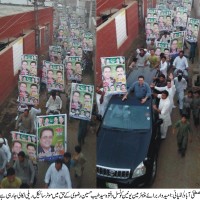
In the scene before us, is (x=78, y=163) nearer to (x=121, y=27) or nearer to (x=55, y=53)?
(x=55, y=53)

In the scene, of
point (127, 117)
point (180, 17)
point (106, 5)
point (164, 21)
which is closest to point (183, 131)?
point (127, 117)

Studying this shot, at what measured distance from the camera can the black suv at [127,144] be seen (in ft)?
17.2

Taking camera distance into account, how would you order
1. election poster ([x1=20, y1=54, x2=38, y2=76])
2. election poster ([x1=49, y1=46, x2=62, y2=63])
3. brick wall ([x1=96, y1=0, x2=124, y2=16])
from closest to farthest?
election poster ([x1=20, y1=54, x2=38, y2=76])
election poster ([x1=49, y1=46, x2=62, y2=63])
brick wall ([x1=96, y1=0, x2=124, y2=16])

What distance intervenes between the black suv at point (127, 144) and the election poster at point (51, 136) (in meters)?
0.68

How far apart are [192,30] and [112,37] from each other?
3.09 m

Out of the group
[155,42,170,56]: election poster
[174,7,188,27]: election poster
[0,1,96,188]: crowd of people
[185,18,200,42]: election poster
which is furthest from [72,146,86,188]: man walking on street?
[174,7,188,27]: election poster

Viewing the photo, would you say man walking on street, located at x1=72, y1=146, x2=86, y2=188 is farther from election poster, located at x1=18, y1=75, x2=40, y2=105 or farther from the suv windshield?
election poster, located at x1=18, y1=75, x2=40, y2=105

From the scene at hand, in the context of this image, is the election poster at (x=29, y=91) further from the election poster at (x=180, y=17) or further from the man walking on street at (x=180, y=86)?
the election poster at (x=180, y=17)

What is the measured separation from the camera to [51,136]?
5051 millimetres

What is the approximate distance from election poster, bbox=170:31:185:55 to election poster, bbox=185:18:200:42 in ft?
2.03

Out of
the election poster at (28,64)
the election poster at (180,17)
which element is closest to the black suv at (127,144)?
the election poster at (28,64)

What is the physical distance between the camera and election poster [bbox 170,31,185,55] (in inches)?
318

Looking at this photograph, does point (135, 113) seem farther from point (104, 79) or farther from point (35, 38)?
point (35, 38)
